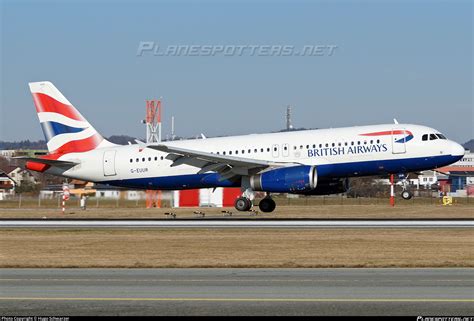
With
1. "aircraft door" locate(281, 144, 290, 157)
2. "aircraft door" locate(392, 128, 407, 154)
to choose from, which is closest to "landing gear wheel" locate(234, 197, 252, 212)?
"aircraft door" locate(281, 144, 290, 157)

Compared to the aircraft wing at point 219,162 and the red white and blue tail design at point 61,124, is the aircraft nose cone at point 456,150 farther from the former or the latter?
the red white and blue tail design at point 61,124

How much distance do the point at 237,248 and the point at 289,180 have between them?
1924 centimetres

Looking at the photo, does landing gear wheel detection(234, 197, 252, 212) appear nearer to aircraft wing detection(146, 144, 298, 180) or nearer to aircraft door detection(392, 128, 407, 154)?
aircraft wing detection(146, 144, 298, 180)

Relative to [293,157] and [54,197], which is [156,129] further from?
[293,157]

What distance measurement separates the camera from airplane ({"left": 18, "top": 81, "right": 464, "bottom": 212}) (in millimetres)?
48094

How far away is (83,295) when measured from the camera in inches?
666

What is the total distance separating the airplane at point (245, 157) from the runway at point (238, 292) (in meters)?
26.7

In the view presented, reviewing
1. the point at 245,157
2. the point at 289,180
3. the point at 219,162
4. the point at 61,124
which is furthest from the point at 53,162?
the point at 289,180

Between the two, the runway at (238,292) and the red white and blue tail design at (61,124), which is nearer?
the runway at (238,292)

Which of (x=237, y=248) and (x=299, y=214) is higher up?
(x=299, y=214)

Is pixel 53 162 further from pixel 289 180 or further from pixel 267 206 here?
pixel 289 180

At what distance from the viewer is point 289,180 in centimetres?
4781

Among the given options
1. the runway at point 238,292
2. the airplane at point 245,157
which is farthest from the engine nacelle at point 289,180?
the runway at point 238,292

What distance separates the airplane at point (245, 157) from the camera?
48.1 meters
